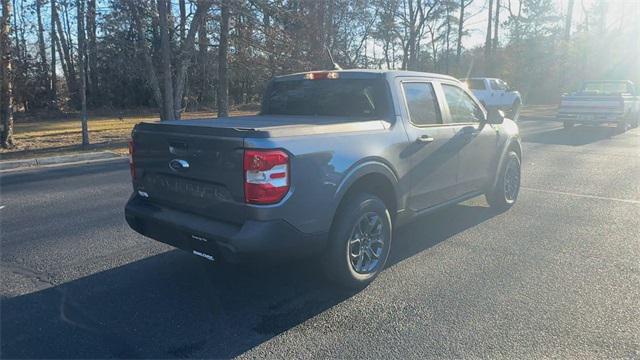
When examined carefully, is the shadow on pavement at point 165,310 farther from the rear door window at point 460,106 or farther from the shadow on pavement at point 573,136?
the shadow on pavement at point 573,136

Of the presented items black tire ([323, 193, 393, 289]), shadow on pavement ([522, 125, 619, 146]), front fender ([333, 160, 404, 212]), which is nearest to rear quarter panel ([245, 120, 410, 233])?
front fender ([333, 160, 404, 212])

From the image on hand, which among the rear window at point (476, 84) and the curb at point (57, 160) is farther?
the rear window at point (476, 84)

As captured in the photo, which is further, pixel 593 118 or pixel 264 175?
pixel 593 118

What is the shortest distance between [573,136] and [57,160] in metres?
15.2

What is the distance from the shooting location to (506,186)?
21.5 ft

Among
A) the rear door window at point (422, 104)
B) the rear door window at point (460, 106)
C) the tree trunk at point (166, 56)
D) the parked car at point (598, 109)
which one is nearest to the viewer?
the rear door window at point (422, 104)

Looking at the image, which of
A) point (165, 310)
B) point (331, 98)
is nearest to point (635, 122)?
point (331, 98)

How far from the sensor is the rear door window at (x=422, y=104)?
474 cm

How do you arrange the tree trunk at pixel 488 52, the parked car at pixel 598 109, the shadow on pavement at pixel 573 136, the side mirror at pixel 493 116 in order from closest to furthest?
the side mirror at pixel 493 116 → the shadow on pavement at pixel 573 136 → the parked car at pixel 598 109 → the tree trunk at pixel 488 52

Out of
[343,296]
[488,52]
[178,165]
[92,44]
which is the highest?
[488,52]

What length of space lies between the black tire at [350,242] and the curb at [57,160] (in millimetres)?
9440

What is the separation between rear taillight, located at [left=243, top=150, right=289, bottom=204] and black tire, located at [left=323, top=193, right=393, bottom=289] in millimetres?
717

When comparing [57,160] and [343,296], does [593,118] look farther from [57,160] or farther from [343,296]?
[57,160]

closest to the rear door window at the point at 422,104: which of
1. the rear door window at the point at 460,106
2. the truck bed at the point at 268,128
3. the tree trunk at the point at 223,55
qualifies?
the rear door window at the point at 460,106
